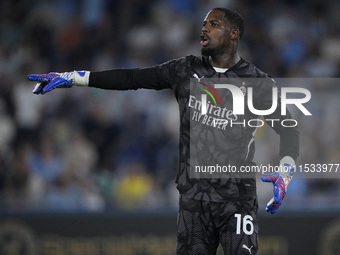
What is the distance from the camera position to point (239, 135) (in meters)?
4.99

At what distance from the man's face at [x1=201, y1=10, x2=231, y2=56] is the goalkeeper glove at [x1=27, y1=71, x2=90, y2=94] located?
0.92m

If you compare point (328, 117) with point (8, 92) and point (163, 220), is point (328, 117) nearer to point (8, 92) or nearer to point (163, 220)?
point (163, 220)

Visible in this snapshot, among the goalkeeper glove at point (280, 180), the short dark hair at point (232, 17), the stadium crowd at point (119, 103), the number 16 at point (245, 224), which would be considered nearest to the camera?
the goalkeeper glove at point (280, 180)

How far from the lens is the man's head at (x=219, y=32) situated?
4.99m

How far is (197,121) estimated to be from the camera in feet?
16.5

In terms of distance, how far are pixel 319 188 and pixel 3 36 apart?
5755 mm

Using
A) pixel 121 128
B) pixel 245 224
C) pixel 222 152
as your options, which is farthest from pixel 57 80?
pixel 121 128

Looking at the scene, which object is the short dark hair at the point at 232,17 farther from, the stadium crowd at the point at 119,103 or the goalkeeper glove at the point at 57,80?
the stadium crowd at the point at 119,103

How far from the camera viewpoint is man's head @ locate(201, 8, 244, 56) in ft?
16.4

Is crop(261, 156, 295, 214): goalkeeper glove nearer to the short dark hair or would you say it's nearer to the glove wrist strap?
the short dark hair

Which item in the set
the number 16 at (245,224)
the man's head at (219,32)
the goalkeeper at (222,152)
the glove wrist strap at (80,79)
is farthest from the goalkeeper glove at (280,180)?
the glove wrist strap at (80,79)

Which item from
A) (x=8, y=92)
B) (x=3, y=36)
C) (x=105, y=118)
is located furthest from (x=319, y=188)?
(x=3, y=36)

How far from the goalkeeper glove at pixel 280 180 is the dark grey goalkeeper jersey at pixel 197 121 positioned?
0.08 m

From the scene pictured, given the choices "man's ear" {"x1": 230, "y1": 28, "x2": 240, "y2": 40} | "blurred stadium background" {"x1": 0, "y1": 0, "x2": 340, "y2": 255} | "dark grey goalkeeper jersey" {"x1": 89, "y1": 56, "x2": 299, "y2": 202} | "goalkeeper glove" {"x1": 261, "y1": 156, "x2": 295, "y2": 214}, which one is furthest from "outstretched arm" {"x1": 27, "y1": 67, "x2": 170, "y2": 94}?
"blurred stadium background" {"x1": 0, "y1": 0, "x2": 340, "y2": 255}
